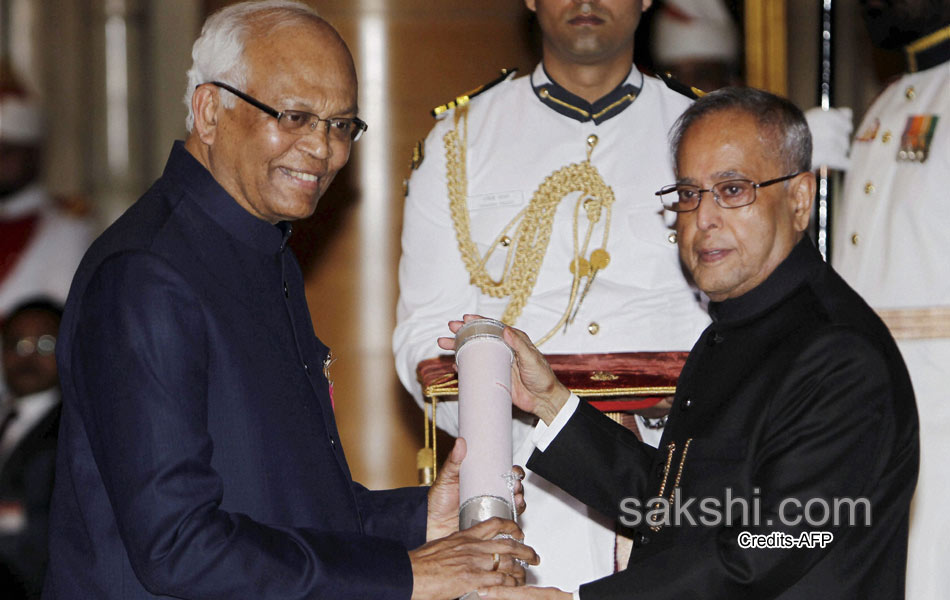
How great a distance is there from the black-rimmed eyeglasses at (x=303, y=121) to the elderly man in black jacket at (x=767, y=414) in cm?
Answer: 64

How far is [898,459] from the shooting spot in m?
2.31

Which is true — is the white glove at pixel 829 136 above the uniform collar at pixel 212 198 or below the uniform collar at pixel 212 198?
above

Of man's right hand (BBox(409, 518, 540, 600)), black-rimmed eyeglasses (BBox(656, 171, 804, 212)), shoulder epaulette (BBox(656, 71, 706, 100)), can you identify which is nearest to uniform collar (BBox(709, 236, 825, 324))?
black-rimmed eyeglasses (BBox(656, 171, 804, 212))

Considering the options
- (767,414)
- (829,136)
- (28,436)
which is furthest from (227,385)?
(28,436)

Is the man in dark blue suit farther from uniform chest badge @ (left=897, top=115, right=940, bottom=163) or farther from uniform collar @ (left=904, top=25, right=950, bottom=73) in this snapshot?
uniform collar @ (left=904, top=25, right=950, bottom=73)

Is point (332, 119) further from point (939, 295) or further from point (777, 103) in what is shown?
point (939, 295)

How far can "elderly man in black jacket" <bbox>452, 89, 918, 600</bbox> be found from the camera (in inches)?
88.5

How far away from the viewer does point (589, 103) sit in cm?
344

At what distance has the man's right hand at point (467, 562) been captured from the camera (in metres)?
2.25

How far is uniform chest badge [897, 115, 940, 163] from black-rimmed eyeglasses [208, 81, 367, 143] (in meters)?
2.09

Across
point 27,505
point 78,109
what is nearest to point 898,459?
point 27,505

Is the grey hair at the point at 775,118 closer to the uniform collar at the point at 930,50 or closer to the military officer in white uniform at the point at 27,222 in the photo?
the uniform collar at the point at 930,50

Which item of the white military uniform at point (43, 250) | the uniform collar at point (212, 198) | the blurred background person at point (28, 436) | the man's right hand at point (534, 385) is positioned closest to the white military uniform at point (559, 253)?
the man's right hand at point (534, 385)

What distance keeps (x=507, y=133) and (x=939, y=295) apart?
133cm
